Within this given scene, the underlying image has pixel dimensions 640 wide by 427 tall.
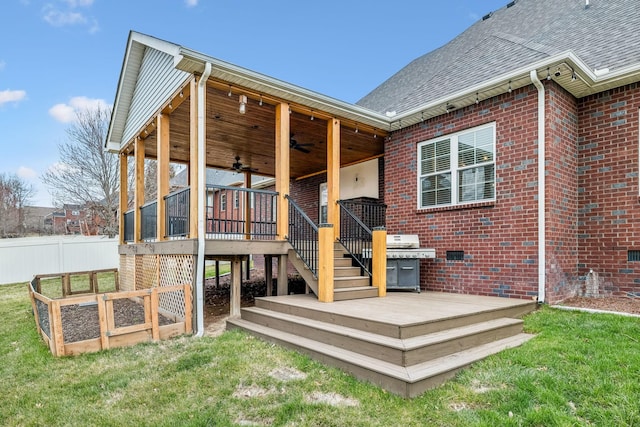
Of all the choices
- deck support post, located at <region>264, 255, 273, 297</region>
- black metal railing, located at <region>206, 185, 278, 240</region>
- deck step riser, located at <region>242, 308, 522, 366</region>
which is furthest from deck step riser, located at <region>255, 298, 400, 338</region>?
deck support post, located at <region>264, 255, 273, 297</region>

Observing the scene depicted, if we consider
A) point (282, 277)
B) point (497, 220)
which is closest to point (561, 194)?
point (497, 220)

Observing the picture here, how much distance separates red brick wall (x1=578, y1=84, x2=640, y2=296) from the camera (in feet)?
18.7

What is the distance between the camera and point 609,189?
19.5ft

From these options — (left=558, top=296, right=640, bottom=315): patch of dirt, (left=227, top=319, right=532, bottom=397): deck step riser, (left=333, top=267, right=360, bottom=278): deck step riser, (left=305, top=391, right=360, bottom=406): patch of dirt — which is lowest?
(left=305, top=391, right=360, bottom=406): patch of dirt

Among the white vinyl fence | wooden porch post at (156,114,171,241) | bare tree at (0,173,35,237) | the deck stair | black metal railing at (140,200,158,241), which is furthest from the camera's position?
bare tree at (0,173,35,237)

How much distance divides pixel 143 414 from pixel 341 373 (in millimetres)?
1718

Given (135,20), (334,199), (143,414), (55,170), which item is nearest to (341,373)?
(143,414)

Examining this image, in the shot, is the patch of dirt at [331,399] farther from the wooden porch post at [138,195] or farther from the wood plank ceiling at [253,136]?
the wooden porch post at [138,195]

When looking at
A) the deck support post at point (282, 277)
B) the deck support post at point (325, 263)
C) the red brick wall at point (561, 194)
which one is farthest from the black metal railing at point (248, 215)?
the red brick wall at point (561, 194)

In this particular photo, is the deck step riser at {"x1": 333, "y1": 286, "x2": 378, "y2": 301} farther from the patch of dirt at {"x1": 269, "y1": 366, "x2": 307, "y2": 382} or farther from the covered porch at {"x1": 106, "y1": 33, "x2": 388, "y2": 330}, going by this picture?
the patch of dirt at {"x1": 269, "y1": 366, "x2": 307, "y2": 382}

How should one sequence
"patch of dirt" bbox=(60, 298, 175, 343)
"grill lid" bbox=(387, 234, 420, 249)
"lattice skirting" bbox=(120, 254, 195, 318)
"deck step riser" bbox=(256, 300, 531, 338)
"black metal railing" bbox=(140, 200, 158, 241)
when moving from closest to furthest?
"deck step riser" bbox=(256, 300, 531, 338) < "patch of dirt" bbox=(60, 298, 175, 343) < "lattice skirting" bbox=(120, 254, 195, 318) < "grill lid" bbox=(387, 234, 420, 249) < "black metal railing" bbox=(140, 200, 158, 241)

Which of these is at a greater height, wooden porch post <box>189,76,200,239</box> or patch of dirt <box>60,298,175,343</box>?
wooden porch post <box>189,76,200,239</box>

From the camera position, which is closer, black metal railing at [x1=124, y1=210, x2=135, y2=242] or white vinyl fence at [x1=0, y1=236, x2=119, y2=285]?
black metal railing at [x1=124, y1=210, x2=135, y2=242]

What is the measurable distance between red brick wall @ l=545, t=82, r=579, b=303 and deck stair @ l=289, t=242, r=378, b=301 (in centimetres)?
268
